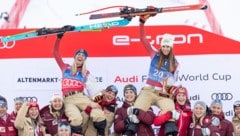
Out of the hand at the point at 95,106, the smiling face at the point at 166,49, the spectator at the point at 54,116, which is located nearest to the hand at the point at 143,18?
the smiling face at the point at 166,49

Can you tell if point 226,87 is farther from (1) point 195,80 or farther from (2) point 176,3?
(2) point 176,3

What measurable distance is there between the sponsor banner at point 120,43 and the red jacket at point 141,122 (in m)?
1.17

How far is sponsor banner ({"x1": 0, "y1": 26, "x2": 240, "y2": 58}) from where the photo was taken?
8117mm

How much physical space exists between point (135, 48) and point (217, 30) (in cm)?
105

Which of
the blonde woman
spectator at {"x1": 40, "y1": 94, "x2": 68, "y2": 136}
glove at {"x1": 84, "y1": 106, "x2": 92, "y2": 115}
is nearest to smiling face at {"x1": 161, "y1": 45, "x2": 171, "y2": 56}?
the blonde woman

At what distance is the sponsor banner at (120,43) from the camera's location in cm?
812

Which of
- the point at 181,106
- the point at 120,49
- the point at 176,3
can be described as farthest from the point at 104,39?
the point at 181,106

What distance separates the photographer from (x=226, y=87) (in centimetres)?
805

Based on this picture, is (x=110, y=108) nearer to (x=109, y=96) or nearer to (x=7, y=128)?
(x=109, y=96)

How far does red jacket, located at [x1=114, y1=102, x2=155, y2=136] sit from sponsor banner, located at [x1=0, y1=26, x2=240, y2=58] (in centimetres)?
117

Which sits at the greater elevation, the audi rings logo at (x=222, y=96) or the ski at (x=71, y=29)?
the ski at (x=71, y=29)

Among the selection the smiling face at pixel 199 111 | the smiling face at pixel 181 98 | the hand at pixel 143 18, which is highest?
the hand at pixel 143 18

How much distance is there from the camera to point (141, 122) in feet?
23.6

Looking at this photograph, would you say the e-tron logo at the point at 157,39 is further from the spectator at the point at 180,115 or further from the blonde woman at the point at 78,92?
the spectator at the point at 180,115
